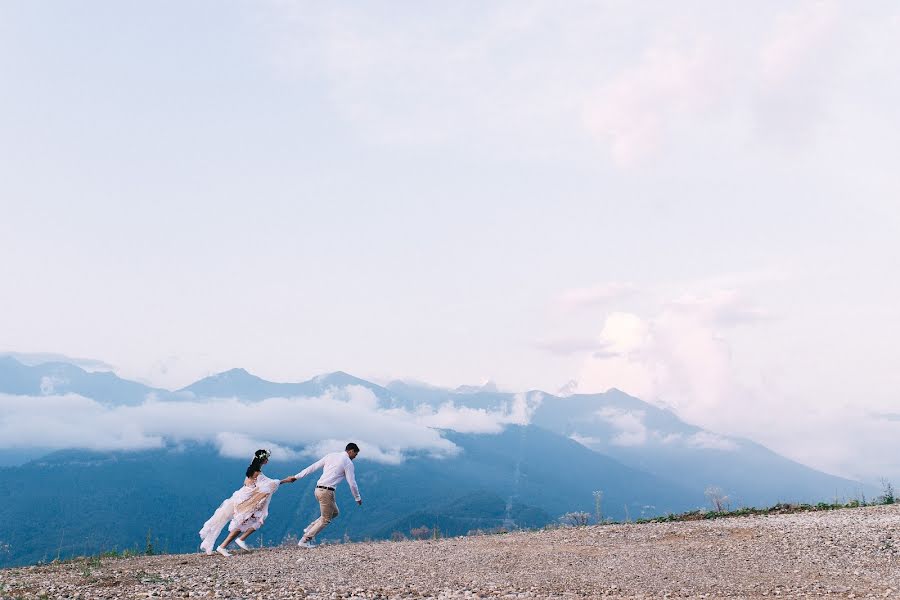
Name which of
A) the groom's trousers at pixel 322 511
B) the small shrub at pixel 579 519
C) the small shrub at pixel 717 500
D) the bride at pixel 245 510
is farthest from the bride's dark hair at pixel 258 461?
the small shrub at pixel 717 500

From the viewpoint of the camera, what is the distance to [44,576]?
1477 centimetres

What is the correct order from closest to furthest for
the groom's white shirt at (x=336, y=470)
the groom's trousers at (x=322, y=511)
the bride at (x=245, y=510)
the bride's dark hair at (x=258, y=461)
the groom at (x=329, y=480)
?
the bride at (x=245, y=510) → the bride's dark hair at (x=258, y=461) → the groom's trousers at (x=322, y=511) → the groom at (x=329, y=480) → the groom's white shirt at (x=336, y=470)

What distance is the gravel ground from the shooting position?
12812mm

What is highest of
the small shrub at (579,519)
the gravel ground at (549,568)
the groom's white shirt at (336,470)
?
the groom's white shirt at (336,470)

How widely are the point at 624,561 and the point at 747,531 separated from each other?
192 inches

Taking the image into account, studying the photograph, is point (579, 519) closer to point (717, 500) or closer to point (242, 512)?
point (717, 500)

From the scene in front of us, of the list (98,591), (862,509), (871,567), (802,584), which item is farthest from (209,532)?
(862,509)

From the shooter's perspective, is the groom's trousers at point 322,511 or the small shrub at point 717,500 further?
the small shrub at point 717,500

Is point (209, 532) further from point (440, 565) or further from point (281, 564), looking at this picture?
point (440, 565)

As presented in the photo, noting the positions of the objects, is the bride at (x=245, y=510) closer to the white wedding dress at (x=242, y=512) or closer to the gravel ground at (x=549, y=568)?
the white wedding dress at (x=242, y=512)

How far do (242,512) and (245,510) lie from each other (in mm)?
96

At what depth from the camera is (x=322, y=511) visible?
20.0 meters

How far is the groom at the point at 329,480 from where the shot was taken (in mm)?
19828

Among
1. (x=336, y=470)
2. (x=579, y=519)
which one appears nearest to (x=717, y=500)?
(x=579, y=519)
